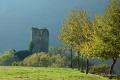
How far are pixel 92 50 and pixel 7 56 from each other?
117 meters

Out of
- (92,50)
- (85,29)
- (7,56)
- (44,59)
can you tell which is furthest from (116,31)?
(7,56)

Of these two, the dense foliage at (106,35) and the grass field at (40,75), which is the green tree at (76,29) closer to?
the dense foliage at (106,35)

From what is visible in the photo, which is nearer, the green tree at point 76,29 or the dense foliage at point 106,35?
the dense foliage at point 106,35

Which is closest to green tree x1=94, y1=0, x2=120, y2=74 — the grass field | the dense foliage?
the dense foliage

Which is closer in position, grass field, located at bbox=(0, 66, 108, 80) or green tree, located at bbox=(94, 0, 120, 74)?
grass field, located at bbox=(0, 66, 108, 80)

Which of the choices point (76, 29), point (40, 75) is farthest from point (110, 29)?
point (76, 29)

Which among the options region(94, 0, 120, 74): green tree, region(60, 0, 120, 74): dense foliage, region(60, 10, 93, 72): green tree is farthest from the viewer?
region(60, 10, 93, 72): green tree

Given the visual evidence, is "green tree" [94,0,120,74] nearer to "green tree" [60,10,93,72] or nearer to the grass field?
the grass field

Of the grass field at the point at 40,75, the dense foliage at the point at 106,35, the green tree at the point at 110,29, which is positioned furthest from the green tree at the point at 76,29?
the grass field at the point at 40,75

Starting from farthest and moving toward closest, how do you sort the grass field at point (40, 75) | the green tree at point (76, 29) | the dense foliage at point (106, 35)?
the green tree at point (76, 29), the dense foliage at point (106, 35), the grass field at point (40, 75)

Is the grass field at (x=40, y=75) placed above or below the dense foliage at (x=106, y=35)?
below

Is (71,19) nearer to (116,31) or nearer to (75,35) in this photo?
(75,35)

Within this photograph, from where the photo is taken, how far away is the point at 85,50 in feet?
245

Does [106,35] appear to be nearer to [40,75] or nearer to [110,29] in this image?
[110,29]
